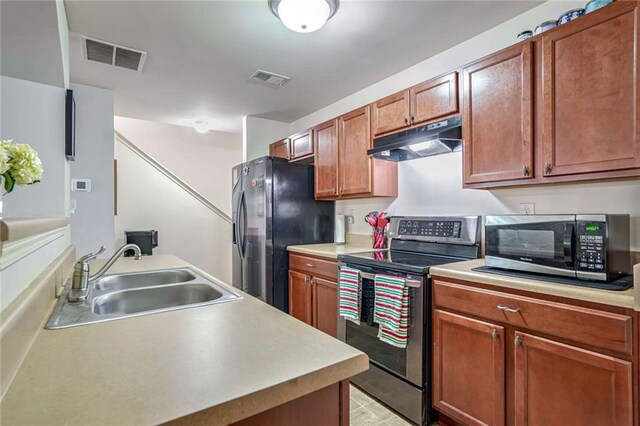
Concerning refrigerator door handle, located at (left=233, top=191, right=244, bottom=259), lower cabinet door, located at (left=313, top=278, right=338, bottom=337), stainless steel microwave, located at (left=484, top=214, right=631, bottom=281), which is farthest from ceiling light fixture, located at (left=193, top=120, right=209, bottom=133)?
stainless steel microwave, located at (left=484, top=214, right=631, bottom=281)

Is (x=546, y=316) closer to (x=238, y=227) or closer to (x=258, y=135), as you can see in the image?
(x=238, y=227)

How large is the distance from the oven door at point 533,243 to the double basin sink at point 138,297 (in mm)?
1308

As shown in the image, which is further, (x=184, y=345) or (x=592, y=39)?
(x=592, y=39)

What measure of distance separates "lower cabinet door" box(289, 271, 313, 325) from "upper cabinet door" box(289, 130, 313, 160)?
1.26 meters

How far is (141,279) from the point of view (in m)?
1.71

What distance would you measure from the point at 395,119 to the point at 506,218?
1.14 meters

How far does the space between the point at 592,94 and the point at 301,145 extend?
2.46 meters

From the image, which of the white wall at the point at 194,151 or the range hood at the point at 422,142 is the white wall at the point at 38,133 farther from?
the white wall at the point at 194,151

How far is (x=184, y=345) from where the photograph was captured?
2.55ft

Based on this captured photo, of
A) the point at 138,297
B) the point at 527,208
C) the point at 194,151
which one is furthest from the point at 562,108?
the point at 194,151

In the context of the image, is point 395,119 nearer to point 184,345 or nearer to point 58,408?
point 184,345

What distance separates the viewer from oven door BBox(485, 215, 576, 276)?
4.64 ft

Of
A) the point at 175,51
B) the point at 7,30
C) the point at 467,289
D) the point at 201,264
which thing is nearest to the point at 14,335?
the point at 467,289

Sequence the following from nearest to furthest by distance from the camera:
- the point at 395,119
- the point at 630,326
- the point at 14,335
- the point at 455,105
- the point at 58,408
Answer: the point at 58,408
the point at 14,335
the point at 630,326
the point at 455,105
the point at 395,119
